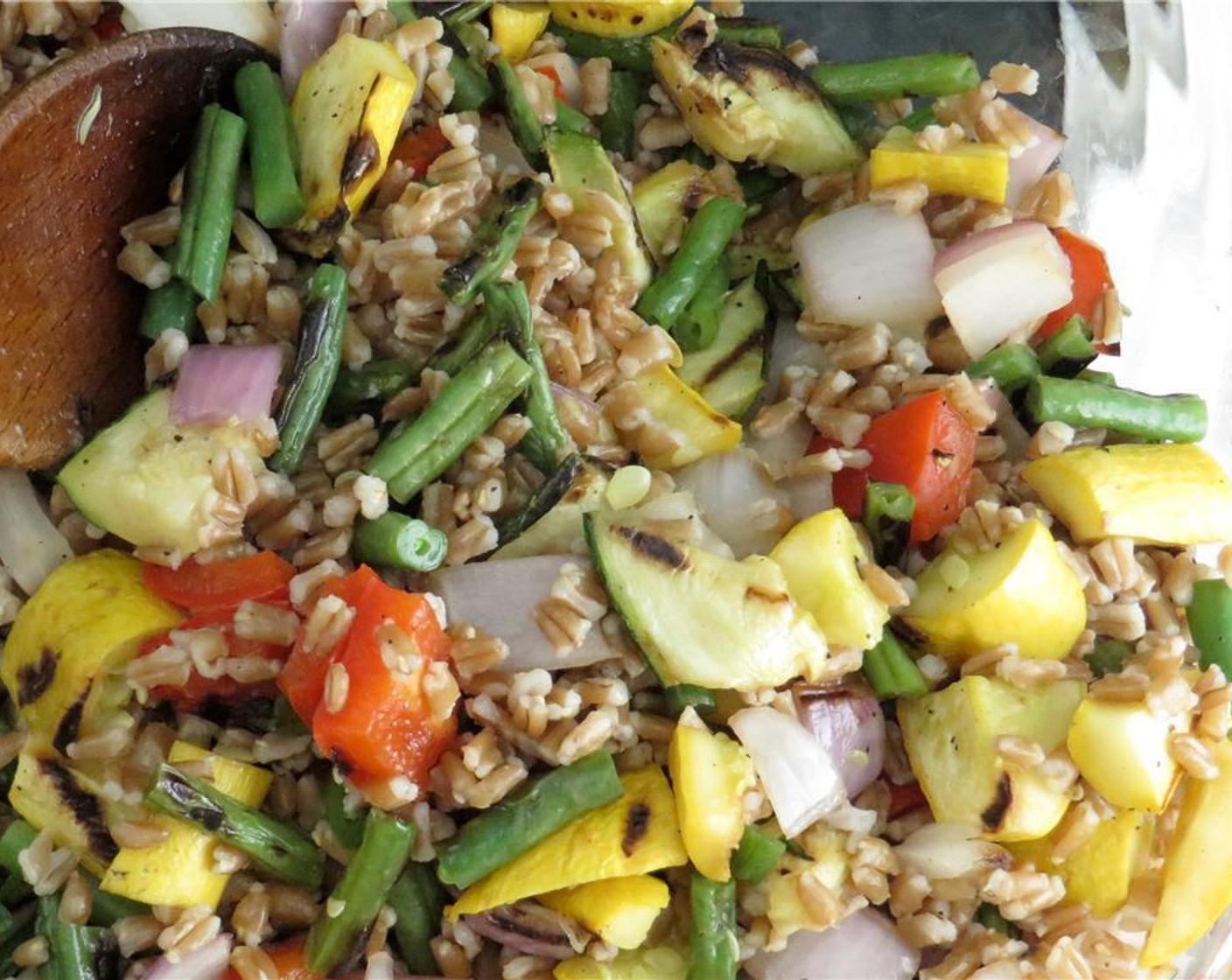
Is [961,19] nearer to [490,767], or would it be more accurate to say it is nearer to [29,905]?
[490,767]

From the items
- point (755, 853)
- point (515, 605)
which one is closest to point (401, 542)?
point (515, 605)

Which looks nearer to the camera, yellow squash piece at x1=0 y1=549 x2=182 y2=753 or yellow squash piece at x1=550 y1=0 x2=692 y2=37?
yellow squash piece at x1=0 y1=549 x2=182 y2=753

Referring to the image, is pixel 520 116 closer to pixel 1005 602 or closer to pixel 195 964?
pixel 1005 602

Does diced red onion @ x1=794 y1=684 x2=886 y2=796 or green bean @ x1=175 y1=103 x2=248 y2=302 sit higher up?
green bean @ x1=175 y1=103 x2=248 y2=302

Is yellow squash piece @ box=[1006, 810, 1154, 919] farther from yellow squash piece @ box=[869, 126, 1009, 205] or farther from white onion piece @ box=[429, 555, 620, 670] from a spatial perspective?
yellow squash piece @ box=[869, 126, 1009, 205]

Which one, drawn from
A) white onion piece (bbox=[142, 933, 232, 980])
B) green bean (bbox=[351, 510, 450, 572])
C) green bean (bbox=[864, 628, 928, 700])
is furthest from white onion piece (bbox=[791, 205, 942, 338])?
white onion piece (bbox=[142, 933, 232, 980])
